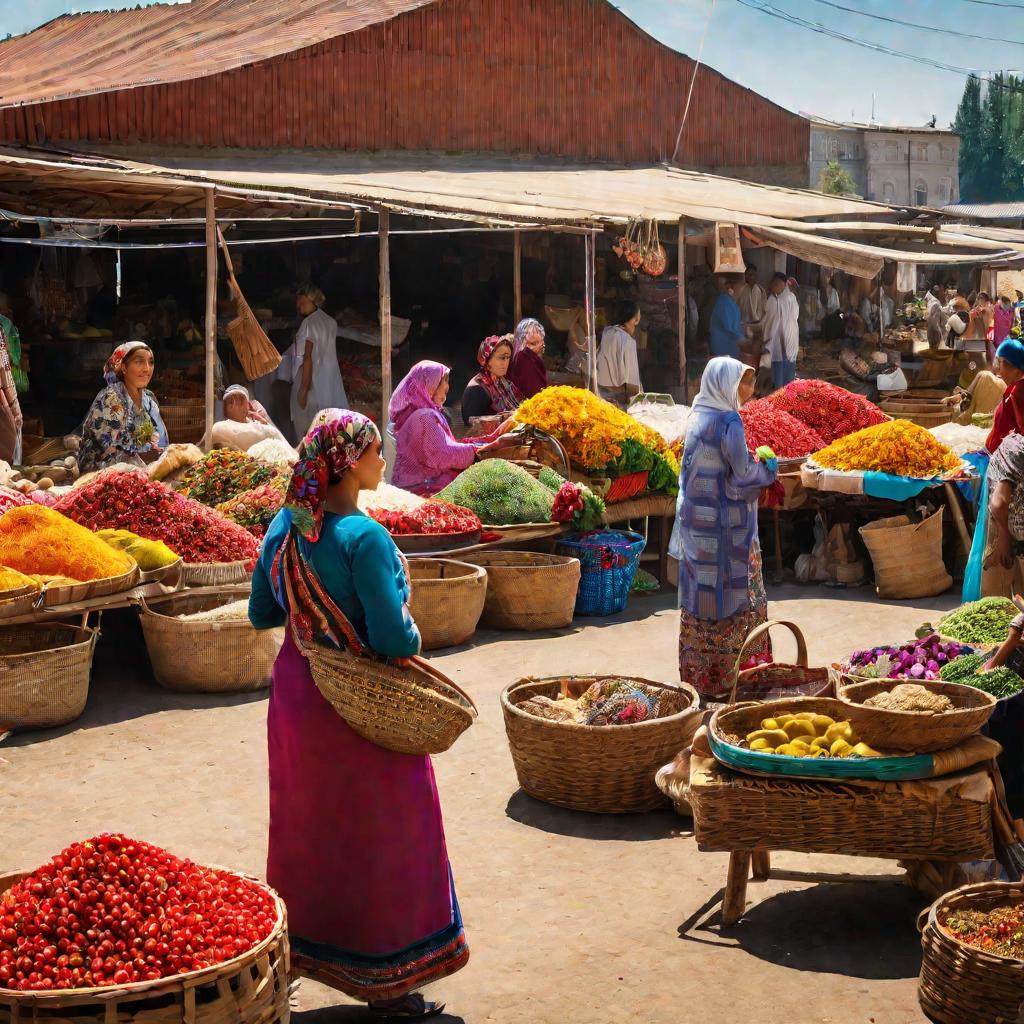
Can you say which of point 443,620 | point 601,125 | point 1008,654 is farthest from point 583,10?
point 1008,654

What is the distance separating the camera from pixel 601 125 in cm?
2253

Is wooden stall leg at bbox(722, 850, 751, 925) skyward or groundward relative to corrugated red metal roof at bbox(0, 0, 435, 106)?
groundward

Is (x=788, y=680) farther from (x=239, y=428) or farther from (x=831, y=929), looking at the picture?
(x=239, y=428)

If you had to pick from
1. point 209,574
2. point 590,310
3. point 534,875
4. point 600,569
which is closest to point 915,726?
point 534,875

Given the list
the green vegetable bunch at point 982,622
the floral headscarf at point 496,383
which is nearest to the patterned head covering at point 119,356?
the floral headscarf at point 496,383

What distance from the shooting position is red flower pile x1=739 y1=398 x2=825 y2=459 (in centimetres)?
1059

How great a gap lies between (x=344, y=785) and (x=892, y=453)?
22.5 feet

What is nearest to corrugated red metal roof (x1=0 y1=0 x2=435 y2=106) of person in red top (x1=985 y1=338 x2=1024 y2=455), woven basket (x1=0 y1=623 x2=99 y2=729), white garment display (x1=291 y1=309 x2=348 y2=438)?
white garment display (x1=291 y1=309 x2=348 y2=438)

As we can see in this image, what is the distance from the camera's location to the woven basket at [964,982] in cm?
355

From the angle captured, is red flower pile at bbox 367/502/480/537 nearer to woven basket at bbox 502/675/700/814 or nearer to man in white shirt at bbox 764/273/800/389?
woven basket at bbox 502/675/700/814

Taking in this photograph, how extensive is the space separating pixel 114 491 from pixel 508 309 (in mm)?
11617

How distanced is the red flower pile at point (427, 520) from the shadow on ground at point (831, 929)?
3.99 meters

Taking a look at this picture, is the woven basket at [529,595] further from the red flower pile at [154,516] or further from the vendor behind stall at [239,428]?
the vendor behind stall at [239,428]

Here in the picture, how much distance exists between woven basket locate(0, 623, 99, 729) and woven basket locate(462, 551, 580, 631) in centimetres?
264
